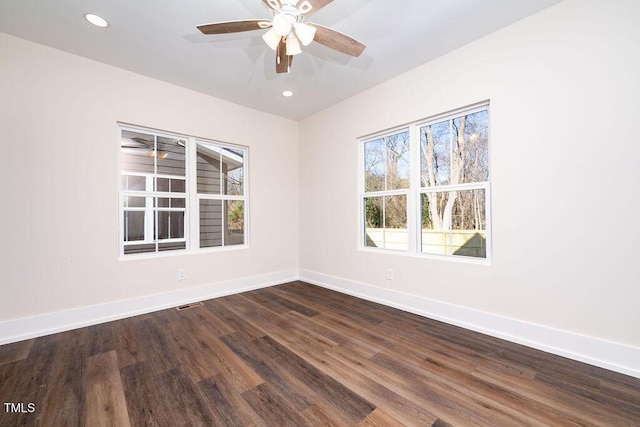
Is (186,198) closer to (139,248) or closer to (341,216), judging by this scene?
(139,248)

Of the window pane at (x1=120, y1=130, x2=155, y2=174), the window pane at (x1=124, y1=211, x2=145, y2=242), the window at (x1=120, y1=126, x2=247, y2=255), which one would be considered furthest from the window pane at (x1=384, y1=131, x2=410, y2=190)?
the window pane at (x1=124, y1=211, x2=145, y2=242)

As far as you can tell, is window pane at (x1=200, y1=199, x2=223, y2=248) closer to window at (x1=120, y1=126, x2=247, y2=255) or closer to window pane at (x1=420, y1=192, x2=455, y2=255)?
window at (x1=120, y1=126, x2=247, y2=255)

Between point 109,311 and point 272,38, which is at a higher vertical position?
point 272,38

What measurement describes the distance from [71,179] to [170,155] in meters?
1.05

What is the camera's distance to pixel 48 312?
2.62 meters

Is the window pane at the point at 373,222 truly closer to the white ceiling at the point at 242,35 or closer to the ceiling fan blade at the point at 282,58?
the white ceiling at the point at 242,35

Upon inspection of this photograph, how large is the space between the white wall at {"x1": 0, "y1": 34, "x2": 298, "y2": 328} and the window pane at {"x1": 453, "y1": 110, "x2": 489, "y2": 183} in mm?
3192

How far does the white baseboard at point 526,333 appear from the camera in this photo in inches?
75.5

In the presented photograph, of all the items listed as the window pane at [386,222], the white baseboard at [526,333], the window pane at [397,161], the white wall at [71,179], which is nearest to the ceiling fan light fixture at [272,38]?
the window pane at [397,161]

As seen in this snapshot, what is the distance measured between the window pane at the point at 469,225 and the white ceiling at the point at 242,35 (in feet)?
5.04

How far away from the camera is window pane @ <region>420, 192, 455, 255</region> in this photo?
9.65 ft

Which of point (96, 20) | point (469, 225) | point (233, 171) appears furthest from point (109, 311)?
point (469, 225)

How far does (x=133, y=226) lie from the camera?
10.5 ft

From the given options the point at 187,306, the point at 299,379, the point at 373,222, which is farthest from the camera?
the point at 373,222
